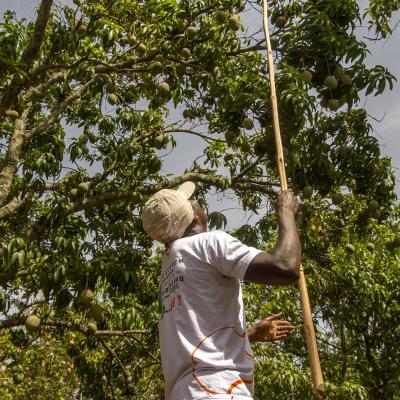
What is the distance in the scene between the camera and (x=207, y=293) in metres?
1.81

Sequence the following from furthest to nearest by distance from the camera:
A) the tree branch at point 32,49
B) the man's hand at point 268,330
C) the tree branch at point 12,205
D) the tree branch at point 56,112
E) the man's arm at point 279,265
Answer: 1. the tree branch at point 56,112
2. the tree branch at point 12,205
3. the tree branch at point 32,49
4. the man's hand at point 268,330
5. the man's arm at point 279,265

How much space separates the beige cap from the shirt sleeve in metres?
0.21

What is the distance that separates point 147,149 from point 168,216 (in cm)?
425

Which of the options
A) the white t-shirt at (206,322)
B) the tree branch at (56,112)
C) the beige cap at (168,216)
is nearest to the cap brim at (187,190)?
the beige cap at (168,216)

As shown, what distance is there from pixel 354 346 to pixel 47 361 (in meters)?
5.29

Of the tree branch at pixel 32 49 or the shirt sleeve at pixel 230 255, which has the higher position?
the tree branch at pixel 32 49

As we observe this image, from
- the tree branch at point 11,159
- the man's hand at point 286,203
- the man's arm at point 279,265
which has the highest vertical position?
the tree branch at point 11,159

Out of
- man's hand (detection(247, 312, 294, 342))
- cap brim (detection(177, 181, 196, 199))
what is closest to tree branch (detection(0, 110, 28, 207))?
cap brim (detection(177, 181, 196, 199))

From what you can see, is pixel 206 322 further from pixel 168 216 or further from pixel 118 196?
pixel 118 196

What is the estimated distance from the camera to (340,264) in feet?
25.6

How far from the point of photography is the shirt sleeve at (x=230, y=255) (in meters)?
1.70

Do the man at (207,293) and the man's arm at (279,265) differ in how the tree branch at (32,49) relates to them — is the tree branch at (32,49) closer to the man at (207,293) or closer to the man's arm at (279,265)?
the man at (207,293)

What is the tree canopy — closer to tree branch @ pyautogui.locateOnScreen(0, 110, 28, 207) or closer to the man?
tree branch @ pyautogui.locateOnScreen(0, 110, 28, 207)

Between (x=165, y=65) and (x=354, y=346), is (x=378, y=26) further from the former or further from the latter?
(x=354, y=346)
